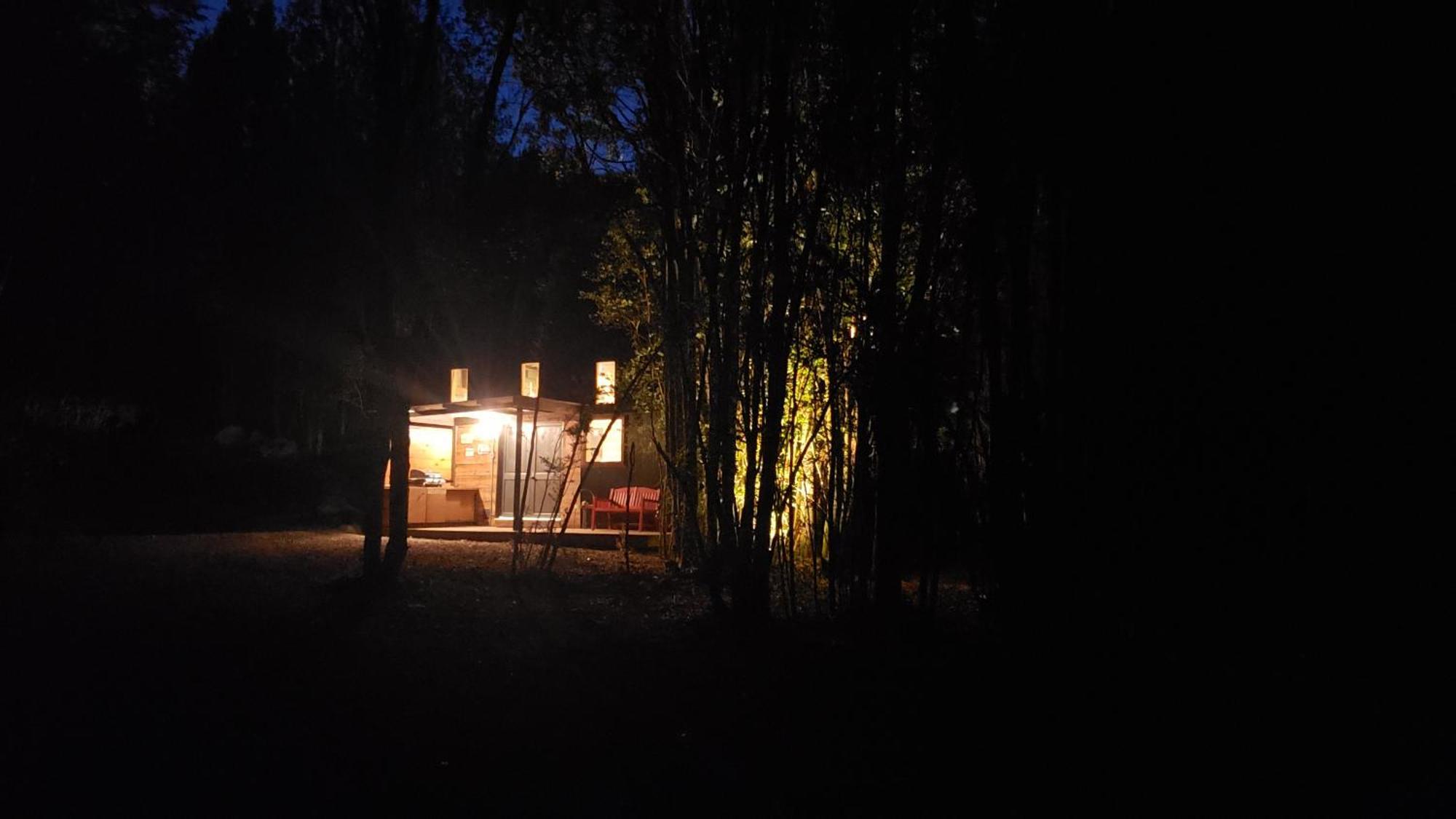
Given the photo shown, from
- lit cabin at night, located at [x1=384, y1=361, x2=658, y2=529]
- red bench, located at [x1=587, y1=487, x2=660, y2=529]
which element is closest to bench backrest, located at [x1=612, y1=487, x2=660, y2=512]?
red bench, located at [x1=587, y1=487, x2=660, y2=529]

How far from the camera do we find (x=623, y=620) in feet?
20.5

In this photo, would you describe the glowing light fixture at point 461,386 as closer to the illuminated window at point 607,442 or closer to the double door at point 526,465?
the double door at point 526,465

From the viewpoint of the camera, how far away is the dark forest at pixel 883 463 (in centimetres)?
322

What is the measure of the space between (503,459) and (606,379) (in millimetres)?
3115

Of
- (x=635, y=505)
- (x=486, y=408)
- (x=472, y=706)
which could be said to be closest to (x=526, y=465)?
(x=486, y=408)

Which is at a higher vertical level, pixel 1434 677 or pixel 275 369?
pixel 275 369

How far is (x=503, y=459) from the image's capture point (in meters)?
14.4

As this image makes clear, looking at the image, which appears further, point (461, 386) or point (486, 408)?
point (461, 386)

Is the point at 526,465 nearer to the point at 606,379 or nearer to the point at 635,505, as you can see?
the point at 635,505

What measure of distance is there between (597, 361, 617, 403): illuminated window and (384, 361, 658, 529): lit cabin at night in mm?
13

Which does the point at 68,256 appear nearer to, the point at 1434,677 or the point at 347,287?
the point at 347,287

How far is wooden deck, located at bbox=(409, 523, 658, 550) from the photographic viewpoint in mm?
11508

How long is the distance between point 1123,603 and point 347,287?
9.96 metres

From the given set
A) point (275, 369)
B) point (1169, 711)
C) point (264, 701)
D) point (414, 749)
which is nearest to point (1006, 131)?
point (1169, 711)
